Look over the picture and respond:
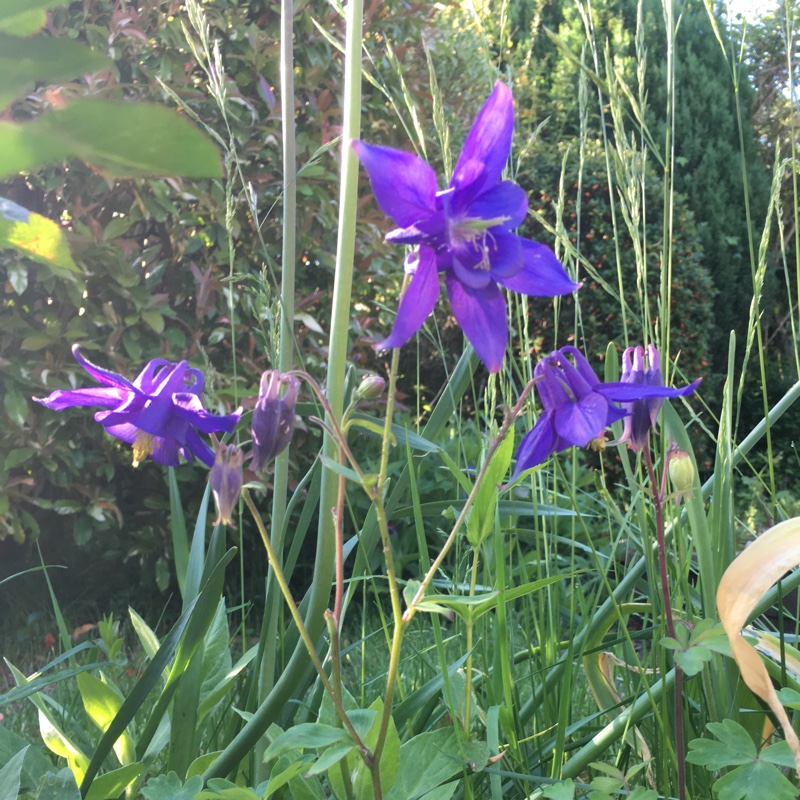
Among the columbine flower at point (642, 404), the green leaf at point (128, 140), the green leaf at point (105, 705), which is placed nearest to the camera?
the green leaf at point (128, 140)

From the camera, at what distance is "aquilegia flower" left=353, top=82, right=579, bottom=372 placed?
660 mm

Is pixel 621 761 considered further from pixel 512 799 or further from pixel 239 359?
pixel 239 359

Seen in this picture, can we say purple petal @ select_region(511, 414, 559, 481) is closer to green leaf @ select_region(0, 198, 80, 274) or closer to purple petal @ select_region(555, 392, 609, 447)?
purple petal @ select_region(555, 392, 609, 447)

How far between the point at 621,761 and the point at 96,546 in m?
2.53

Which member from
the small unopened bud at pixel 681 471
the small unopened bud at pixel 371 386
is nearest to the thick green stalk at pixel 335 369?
the small unopened bud at pixel 371 386

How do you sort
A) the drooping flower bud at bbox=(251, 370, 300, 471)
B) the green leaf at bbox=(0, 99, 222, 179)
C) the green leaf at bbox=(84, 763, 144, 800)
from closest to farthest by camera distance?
1. the green leaf at bbox=(0, 99, 222, 179)
2. the drooping flower bud at bbox=(251, 370, 300, 471)
3. the green leaf at bbox=(84, 763, 144, 800)

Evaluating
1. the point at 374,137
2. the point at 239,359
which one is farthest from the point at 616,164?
the point at 374,137

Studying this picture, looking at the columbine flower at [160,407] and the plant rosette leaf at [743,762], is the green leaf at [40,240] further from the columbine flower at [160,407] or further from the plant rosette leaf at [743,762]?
the plant rosette leaf at [743,762]

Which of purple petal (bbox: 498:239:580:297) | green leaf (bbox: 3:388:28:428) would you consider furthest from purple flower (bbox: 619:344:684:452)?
green leaf (bbox: 3:388:28:428)

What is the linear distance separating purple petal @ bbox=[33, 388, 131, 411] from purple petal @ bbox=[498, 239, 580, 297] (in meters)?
0.42

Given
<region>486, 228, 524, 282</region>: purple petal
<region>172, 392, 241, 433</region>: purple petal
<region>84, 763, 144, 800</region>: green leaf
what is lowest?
<region>84, 763, 144, 800</region>: green leaf

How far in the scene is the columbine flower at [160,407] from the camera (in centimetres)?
81

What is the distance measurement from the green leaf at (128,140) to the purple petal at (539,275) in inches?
18.6

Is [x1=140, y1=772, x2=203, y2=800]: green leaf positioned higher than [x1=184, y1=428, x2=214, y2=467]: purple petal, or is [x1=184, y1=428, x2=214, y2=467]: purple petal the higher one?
[x1=184, y1=428, x2=214, y2=467]: purple petal
